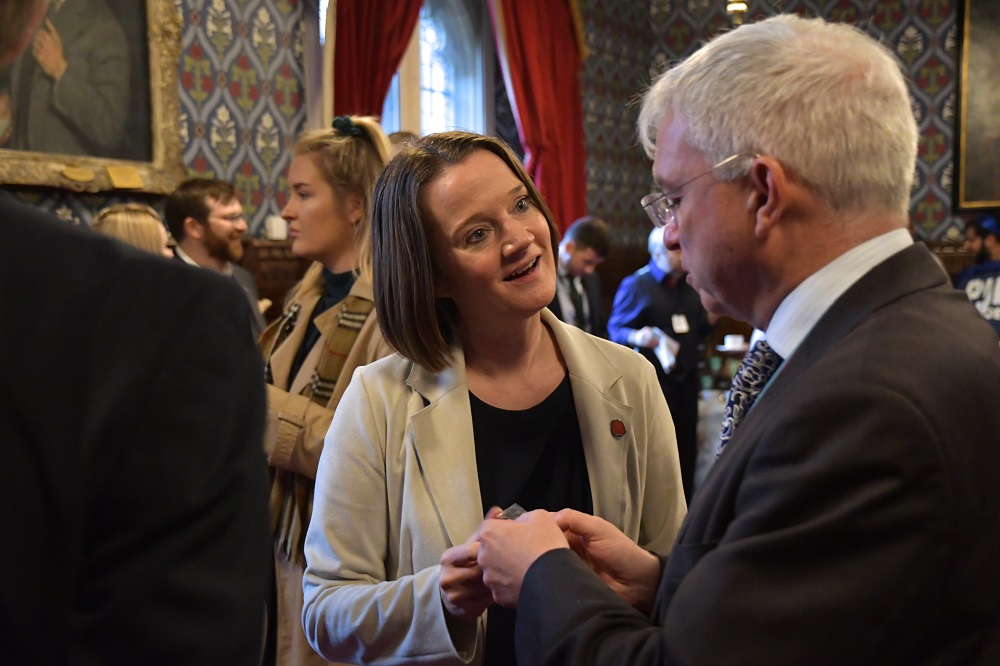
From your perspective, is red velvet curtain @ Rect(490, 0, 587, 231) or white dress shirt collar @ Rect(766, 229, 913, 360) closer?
white dress shirt collar @ Rect(766, 229, 913, 360)

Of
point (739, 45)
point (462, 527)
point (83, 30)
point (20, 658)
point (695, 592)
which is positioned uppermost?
point (83, 30)

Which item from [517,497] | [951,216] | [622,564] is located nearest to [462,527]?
[517,497]

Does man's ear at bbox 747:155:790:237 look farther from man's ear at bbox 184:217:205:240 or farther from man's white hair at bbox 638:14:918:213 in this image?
man's ear at bbox 184:217:205:240

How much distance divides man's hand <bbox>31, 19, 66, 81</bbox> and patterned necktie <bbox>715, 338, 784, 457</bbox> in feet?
16.1

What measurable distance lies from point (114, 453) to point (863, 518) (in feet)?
2.42

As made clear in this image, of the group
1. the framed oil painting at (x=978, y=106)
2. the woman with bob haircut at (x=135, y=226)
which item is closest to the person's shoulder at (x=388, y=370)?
the woman with bob haircut at (x=135, y=226)

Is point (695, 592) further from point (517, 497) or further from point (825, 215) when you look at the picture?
point (517, 497)

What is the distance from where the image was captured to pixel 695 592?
1079 millimetres

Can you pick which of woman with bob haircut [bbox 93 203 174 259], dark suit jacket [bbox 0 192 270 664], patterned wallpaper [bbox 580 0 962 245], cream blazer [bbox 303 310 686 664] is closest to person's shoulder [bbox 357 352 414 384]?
cream blazer [bbox 303 310 686 664]

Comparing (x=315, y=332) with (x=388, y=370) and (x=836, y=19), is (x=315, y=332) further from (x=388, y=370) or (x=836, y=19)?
(x=836, y=19)

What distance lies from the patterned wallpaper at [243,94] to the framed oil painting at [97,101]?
0.18m

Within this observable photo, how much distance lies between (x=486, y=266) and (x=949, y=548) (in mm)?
1033

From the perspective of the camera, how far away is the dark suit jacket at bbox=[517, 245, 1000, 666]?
1000mm

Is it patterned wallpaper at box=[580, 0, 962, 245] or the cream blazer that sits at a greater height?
patterned wallpaper at box=[580, 0, 962, 245]
